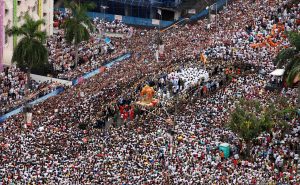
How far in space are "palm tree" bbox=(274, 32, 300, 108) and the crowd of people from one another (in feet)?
8.91

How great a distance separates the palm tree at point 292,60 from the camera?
3014 inches

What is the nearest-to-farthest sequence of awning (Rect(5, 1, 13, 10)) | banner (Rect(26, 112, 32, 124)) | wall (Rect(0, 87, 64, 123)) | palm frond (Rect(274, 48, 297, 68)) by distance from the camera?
palm frond (Rect(274, 48, 297, 68))
banner (Rect(26, 112, 32, 124))
wall (Rect(0, 87, 64, 123))
awning (Rect(5, 1, 13, 10))

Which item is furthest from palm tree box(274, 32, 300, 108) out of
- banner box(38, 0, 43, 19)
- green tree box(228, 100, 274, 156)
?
banner box(38, 0, 43, 19)

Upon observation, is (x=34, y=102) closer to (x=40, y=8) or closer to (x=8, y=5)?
(x=8, y=5)

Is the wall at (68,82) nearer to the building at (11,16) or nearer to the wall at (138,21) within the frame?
the building at (11,16)

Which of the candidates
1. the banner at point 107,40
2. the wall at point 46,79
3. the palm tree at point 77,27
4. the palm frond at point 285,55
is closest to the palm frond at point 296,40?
the palm frond at point 285,55

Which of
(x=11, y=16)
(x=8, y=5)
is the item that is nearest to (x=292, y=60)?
(x=8, y=5)

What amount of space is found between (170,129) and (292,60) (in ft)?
33.3

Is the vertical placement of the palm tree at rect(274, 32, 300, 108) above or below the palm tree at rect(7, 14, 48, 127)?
above

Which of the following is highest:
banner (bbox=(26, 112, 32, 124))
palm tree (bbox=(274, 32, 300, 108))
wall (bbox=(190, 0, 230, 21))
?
palm tree (bbox=(274, 32, 300, 108))

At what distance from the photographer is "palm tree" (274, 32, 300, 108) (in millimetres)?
76562

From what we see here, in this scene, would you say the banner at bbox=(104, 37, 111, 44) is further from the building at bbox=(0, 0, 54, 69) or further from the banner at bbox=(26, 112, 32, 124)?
the banner at bbox=(26, 112, 32, 124)

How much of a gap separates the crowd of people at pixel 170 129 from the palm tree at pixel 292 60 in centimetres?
272

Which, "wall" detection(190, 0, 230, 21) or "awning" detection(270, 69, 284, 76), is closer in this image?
"awning" detection(270, 69, 284, 76)
